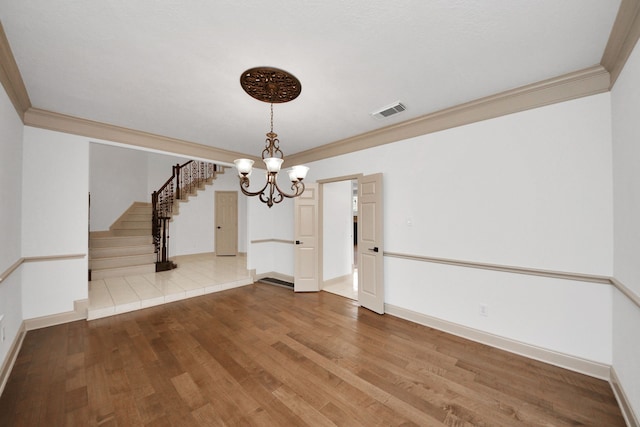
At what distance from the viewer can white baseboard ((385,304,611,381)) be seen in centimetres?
216

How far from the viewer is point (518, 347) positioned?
8.19 ft

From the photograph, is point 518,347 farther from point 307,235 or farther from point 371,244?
point 307,235

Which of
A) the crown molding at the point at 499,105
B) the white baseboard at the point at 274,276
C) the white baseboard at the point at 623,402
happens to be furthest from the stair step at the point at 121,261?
the white baseboard at the point at 623,402

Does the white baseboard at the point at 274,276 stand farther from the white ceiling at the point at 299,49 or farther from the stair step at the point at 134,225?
the stair step at the point at 134,225

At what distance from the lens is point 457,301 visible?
2.93m

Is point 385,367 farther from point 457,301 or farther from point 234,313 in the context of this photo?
point 234,313

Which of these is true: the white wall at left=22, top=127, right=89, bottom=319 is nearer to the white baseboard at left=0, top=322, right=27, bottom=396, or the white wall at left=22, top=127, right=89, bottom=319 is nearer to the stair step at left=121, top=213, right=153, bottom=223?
the white baseboard at left=0, top=322, right=27, bottom=396

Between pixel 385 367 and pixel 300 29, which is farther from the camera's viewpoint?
pixel 385 367

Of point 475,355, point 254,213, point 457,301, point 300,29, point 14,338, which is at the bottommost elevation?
point 475,355

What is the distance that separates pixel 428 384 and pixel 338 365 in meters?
0.78

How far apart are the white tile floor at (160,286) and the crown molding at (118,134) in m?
2.38

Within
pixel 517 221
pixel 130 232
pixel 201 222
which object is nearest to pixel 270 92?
pixel 517 221

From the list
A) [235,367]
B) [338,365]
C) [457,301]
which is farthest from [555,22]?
[235,367]

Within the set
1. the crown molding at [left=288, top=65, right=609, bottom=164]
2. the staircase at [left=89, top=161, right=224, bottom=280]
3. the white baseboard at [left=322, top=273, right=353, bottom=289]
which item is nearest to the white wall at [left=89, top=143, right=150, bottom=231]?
the staircase at [left=89, top=161, right=224, bottom=280]
